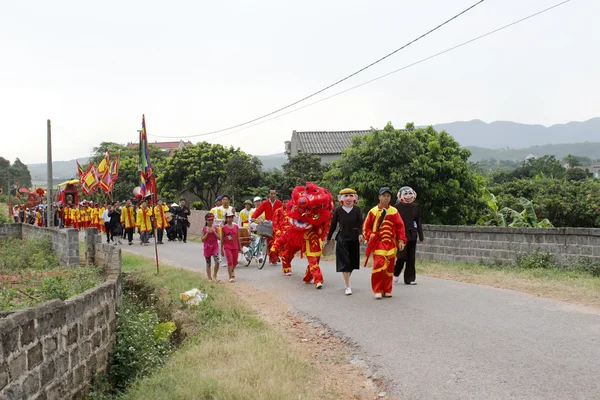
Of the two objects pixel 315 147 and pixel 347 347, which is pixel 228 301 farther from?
pixel 315 147

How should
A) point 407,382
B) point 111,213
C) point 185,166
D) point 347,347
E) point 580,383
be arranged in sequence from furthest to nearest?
point 185,166 < point 111,213 < point 347,347 < point 407,382 < point 580,383

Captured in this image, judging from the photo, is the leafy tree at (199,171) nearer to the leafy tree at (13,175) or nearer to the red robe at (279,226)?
the red robe at (279,226)

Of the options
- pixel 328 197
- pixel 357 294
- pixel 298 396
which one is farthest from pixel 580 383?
pixel 328 197

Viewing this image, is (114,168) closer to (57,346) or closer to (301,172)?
(301,172)

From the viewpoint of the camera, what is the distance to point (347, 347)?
7648 millimetres

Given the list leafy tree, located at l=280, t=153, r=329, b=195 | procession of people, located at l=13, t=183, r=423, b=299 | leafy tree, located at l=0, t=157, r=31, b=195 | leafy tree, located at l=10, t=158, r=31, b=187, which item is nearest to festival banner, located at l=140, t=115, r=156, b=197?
procession of people, located at l=13, t=183, r=423, b=299

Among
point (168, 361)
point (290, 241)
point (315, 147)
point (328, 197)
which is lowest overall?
point (168, 361)

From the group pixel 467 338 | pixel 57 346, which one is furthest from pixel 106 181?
pixel 467 338

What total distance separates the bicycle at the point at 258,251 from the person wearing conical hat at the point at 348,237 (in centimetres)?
494

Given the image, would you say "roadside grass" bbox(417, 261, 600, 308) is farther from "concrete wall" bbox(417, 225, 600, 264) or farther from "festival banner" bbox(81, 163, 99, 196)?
"festival banner" bbox(81, 163, 99, 196)

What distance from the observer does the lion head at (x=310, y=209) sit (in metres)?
12.3

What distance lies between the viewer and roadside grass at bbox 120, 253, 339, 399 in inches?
233

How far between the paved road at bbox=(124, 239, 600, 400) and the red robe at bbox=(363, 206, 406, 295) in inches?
11.9

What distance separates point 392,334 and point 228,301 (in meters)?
3.60
